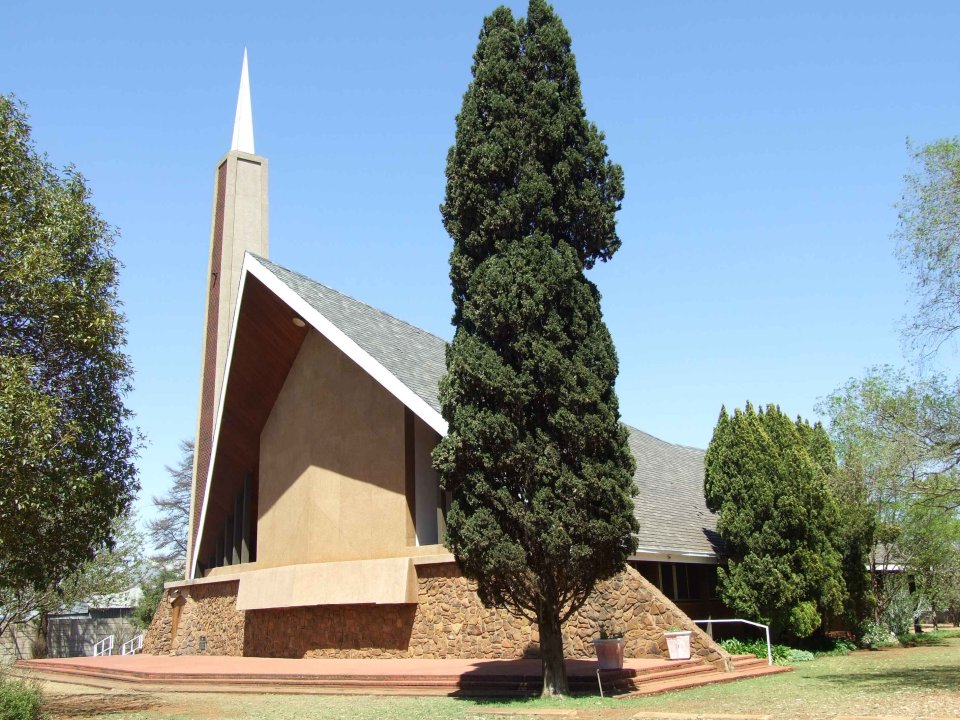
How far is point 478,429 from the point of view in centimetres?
1050

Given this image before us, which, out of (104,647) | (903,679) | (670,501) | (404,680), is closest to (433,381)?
(404,680)

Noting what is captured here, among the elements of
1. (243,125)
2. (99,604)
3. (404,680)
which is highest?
(243,125)

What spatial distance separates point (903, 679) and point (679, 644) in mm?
3008

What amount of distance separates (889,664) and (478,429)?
909 cm

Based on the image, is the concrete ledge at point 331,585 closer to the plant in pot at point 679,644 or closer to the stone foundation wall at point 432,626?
the stone foundation wall at point 432,626

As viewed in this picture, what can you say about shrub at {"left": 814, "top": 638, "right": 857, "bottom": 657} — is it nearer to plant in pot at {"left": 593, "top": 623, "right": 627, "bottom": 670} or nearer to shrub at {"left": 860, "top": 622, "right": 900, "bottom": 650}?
shrub at {"left": 860, "top": 622, "right": 900, "bottom": 650}

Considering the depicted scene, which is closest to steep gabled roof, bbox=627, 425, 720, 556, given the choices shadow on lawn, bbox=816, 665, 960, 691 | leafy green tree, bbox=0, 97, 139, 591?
shadow on lawn, bbox=816, 665, 960, 691

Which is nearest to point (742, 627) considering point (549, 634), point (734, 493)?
point (734, 493)

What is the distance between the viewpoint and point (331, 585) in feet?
55.5

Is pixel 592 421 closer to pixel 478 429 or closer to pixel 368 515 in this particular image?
pixel 478 429

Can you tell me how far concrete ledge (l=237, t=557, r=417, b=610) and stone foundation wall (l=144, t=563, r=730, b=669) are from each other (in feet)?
1.18

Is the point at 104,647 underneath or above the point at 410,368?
underneath

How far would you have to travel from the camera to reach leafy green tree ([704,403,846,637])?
51.3ft

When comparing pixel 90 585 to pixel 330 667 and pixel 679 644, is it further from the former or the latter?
pixel 679 644
